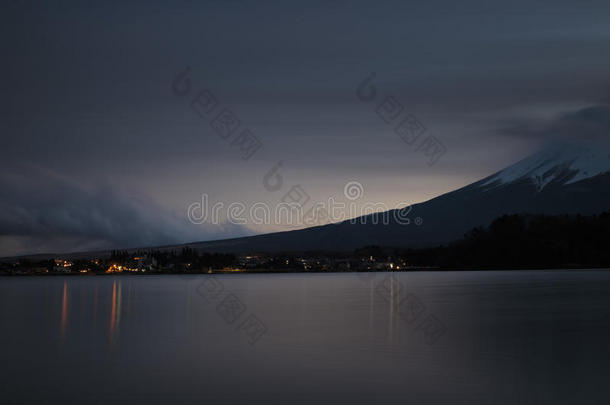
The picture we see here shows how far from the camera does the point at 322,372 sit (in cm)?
1112

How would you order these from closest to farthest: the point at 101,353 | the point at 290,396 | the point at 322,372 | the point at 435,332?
the point at 290,396
the point at 322,372
the point at 101,353
the point at 435,332

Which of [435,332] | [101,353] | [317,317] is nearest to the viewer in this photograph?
[101,353]

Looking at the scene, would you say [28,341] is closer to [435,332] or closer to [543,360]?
[435,332]

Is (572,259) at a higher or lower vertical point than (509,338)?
higher

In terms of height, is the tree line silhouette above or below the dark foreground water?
above

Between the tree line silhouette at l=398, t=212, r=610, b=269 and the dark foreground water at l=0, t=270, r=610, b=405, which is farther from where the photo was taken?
the tree line silhouette at l=398, t=212, r=610, b=269

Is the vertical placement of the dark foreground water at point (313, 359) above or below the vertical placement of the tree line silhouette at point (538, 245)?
below

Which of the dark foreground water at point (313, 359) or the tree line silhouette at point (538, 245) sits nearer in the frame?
the dark foreground water at point (313, 359)

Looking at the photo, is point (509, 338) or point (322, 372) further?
point (509, 338)

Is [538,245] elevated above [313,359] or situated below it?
above

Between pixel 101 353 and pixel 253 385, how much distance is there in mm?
4798

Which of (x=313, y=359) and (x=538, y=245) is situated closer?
(x=313, y=359)

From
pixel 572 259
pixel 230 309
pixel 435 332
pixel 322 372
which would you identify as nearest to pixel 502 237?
pixel 572 259

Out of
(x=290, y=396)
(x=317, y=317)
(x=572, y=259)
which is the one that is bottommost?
(x=290, y=396)
